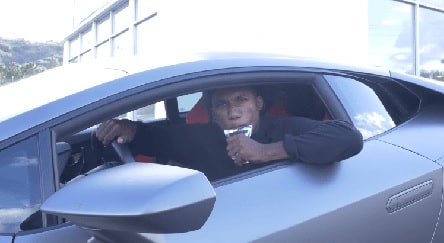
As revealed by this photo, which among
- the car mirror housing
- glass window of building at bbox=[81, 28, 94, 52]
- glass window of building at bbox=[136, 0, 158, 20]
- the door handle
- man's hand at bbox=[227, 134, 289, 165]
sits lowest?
the door handle

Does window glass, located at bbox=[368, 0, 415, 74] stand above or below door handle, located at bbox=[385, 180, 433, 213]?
above

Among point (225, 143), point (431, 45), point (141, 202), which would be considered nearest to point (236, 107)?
point (225, 143)

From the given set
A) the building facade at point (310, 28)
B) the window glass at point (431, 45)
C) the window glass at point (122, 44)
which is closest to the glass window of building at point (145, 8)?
the building facade at point (310, 28)

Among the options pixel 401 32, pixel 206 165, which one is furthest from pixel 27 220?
pixel 401 32

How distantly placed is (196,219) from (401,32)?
9.82 m

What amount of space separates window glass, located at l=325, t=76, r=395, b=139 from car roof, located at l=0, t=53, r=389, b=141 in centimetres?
7

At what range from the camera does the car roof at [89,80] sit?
1.49 m

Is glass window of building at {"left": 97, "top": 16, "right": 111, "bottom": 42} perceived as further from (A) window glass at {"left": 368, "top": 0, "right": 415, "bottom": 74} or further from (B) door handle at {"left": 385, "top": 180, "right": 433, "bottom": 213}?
(B) door handle at {"left": 385, "top": 180, "right": 433, "bottom": 213}

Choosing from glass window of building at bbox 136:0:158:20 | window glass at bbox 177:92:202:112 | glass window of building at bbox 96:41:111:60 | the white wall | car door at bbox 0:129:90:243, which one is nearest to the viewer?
car door at bbox 0:129:90:243

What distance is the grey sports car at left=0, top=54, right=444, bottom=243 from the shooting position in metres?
1.18

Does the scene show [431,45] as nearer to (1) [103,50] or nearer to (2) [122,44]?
(2) [122,44]

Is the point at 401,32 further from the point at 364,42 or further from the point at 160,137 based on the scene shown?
the point at 160,137

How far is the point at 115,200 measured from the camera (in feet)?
3.75

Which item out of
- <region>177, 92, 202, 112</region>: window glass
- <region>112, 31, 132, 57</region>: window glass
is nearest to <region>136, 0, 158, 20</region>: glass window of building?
<region>112, 31, 132, 57</region>: window glass
